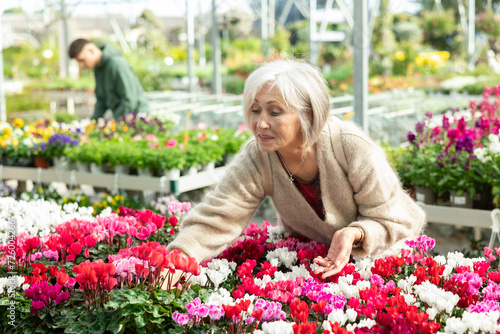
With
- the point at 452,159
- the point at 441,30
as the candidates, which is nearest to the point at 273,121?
the point at 452,159

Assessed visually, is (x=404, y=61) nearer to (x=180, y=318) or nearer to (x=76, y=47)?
(x=76, y=47)

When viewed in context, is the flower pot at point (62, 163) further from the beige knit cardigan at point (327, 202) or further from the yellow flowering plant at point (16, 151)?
the beige knit cardigan at point (327, 202)

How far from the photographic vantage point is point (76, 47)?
545 centimetres

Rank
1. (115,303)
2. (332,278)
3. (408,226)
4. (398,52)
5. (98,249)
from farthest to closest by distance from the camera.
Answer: (398,52) < (98,249) < (408,226) < (332,278) < (115,303)

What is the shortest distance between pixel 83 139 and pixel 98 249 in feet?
11.3

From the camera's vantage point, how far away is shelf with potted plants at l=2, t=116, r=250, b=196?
4684 millimetres

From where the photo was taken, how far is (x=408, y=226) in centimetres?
215

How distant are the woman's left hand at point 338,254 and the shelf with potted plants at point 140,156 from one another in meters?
2.61

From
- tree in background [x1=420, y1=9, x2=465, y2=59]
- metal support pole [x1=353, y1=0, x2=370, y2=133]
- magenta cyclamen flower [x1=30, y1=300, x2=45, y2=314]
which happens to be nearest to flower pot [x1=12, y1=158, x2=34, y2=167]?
metal support pole [x1=353, y1=0, x2=370, y2=133]

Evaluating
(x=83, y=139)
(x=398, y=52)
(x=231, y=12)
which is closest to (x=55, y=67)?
(x=231, y=12)

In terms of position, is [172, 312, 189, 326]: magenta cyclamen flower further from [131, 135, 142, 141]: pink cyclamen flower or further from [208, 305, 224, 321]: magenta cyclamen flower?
[131, 135, 142, 141]: pink cyclamen flower

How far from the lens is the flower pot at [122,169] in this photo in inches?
195

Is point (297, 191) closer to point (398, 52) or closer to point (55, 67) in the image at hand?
point (398, 52)

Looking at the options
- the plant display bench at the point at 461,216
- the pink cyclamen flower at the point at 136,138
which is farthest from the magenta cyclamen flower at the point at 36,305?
the pink cyclamen flower at the point at 136,138
